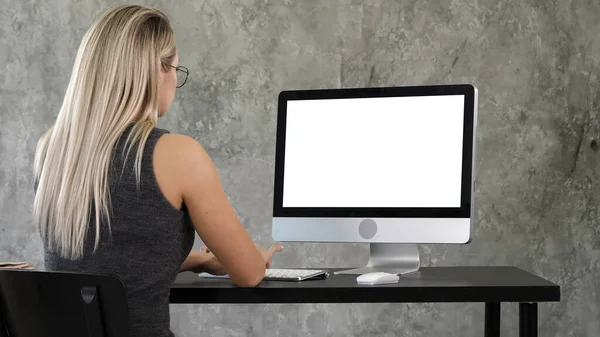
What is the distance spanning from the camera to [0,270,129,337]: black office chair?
149 centimetres

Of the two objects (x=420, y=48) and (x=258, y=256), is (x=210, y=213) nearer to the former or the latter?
(x=258, y=256)

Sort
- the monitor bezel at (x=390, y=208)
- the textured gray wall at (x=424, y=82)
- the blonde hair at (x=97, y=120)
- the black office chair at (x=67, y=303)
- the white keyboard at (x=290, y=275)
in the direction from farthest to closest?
the textured gray wall at (x=424, y=82) → the monitor bezel at (x=390, y=208) → the white keyboard at (x=290, y=275) → the blonde hair at (x=97, y=120) → the black office chair at (x=67, y=303)

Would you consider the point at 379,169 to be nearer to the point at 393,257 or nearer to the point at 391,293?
the point at 393,257

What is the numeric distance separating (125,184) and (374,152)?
2.93 ft

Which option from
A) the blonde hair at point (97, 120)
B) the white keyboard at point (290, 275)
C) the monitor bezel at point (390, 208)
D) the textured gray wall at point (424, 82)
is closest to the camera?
the blonde hair at point (97, 120)

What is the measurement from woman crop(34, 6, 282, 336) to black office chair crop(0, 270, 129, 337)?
0.54ft

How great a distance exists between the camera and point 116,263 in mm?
1707

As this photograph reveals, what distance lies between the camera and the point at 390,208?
234cm

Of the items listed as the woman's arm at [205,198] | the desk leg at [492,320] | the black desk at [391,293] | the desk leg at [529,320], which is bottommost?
the desk leg at [492,320]

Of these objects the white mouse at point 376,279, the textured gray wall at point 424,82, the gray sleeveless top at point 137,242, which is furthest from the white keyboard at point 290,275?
the textured gray wall at point 424,82

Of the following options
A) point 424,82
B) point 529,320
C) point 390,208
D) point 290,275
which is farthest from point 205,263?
point 424,82

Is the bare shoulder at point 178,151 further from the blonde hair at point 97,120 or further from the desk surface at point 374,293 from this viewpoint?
the desk surface at point 374,293

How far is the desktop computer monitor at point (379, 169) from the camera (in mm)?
2307

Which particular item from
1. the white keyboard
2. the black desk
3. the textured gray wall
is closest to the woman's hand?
the white keyboard
